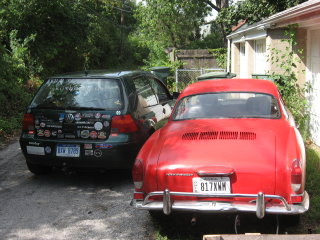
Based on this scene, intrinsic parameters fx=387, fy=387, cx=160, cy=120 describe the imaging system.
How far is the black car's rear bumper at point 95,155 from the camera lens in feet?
17.6

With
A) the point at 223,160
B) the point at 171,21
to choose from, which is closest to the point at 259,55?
the point at 223,160

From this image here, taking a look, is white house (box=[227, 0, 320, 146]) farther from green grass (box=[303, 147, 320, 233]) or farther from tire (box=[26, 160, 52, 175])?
tire (box=[26, 160, 52, 175])

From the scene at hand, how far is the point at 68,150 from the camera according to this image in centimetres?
550

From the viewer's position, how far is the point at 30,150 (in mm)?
5719

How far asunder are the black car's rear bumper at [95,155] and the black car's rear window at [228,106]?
913 mm

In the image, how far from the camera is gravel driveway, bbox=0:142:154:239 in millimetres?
4234

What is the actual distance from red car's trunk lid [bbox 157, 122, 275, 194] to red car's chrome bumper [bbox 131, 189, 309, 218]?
9cm

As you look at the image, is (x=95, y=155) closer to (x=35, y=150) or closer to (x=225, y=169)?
(x=35, y=150)

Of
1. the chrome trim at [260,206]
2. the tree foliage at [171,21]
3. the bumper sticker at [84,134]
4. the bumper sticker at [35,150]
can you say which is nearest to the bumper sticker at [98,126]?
the bumper sticker at [84,134]

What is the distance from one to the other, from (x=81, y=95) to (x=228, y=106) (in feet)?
7.14

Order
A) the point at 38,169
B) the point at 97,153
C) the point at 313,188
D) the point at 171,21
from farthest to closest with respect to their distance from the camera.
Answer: the point at 171,21, the point at 38,169, the point at 97,153, the point at 313,188

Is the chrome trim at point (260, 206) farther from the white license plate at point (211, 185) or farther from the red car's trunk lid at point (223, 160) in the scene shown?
the white license plate at point (211, 185)

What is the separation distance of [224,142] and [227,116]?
87 cm

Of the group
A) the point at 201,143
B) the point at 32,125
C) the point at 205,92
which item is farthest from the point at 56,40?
the point at 201,143
